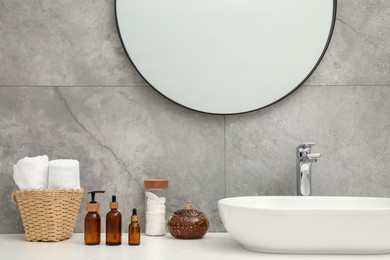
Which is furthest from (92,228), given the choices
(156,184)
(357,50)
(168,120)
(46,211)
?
(357,50)

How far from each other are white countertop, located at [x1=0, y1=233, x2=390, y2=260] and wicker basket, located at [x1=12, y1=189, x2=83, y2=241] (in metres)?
0.03

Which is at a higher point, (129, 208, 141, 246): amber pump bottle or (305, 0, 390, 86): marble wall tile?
(305, 0, 390, 86): marble wall tile

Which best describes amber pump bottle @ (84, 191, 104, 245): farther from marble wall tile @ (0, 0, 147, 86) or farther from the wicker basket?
marble wall tile @ (0, 0, 147, 86)

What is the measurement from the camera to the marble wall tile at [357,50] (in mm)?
1994

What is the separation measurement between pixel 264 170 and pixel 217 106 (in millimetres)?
292

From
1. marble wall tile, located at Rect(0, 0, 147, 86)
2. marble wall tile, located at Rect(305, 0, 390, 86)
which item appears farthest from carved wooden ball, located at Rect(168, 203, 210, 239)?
marble wall tile, located at Rect(305, 0, 390, 86)

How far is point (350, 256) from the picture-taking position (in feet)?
4.95

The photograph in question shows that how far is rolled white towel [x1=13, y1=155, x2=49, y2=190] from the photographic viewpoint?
5.73 ft

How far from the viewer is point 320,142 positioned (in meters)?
1.99

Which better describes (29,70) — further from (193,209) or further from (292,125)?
(292,125)

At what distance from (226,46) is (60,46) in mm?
608

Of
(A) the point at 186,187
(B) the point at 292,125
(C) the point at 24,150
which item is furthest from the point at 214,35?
(C) the point at 24,150

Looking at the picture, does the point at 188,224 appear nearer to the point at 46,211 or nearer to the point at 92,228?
the point at 92,228

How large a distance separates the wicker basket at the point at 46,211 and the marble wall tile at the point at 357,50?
3.18 ft
